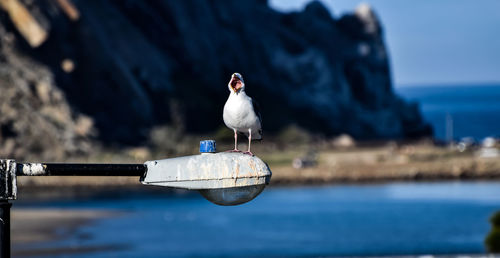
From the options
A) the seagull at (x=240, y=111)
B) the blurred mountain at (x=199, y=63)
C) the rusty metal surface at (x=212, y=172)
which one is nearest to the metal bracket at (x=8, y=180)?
the rusty metal surface at (x=212, y=172)

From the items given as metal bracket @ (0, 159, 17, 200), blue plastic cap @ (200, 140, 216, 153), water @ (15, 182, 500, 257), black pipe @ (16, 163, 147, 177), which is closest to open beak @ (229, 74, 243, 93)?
blue plastic cap @ (200, 140, 216, 153)

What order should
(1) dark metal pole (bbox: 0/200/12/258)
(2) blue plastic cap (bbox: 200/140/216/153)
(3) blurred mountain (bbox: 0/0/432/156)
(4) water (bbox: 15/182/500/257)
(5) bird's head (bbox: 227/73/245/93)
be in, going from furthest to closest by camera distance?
(3) blurred mountain (bbox: 0/0/432/156) → (4) water (bbox: 15/182/500/257) → (5) bird's head (bbox: 227/73/245/93) → (2) blue plastic cap (bbox: 200/140/216/153) → (1) dark metal pole (bbox: 0/200/12/258)

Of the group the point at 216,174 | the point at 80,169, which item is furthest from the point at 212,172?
the point at 80,169

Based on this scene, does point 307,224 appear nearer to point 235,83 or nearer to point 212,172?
point 235,83

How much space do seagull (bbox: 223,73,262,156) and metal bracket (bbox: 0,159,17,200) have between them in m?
1.21

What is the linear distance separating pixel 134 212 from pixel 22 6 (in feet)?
156

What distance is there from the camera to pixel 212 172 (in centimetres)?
391

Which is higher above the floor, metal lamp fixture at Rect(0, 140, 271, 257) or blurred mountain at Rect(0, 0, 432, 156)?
blurred mountain at Rect(0, 0, 432, 156)

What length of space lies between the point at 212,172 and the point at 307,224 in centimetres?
5369

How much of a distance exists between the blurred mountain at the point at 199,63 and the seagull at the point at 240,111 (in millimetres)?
96085

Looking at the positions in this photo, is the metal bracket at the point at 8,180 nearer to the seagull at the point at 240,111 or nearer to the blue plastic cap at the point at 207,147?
the blue plastic cap at the point at 207,147

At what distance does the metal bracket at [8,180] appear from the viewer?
369 centimetres

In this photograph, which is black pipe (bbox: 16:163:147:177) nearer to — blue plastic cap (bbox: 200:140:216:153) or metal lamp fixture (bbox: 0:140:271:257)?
metal lamp fixture (bbox: 0:140:271:257)

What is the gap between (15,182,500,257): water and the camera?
43312 mm
